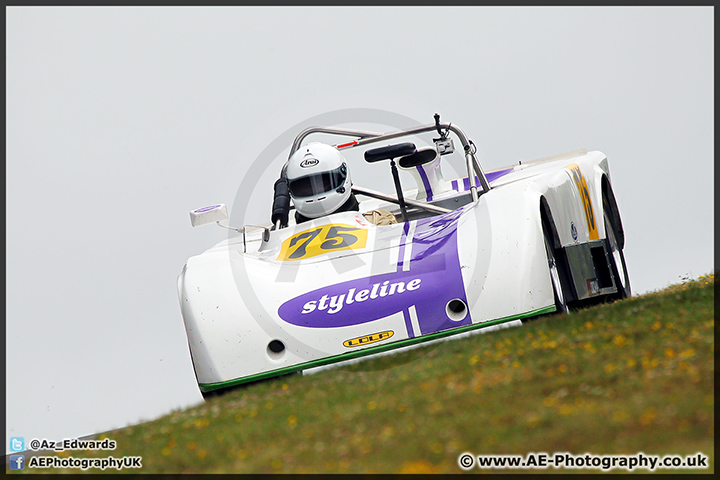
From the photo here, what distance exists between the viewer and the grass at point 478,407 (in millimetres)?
3648

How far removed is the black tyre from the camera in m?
Answer: 8.75

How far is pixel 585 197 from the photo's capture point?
851 centimetres

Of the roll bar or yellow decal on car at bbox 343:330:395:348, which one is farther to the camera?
the roll bar

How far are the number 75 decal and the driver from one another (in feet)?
2.28

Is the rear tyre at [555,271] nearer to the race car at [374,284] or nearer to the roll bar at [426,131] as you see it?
the race car at [374,284]

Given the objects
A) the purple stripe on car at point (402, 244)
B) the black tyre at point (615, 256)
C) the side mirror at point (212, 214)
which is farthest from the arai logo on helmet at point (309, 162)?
the black tyre at point (615, 256)

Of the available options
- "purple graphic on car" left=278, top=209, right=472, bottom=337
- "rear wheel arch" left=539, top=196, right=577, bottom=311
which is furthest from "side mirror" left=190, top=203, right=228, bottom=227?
"rear wheel arch" left=539, top=196, right=577, bottom=311

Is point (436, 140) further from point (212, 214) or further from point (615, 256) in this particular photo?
point (212, 214)

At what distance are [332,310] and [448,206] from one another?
361cm

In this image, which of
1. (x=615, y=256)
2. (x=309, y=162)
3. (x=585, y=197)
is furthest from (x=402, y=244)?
(x=615, y=256)

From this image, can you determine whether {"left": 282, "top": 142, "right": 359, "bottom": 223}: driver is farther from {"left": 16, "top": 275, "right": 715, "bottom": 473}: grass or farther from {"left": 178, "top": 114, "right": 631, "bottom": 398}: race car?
{"left": 16, "top": 275, "right": 715, "bottom": 473}: grass

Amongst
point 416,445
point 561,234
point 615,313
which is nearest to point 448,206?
point 561,234

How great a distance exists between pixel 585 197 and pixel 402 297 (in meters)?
2.92

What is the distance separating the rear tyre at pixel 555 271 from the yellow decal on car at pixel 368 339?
127cm
